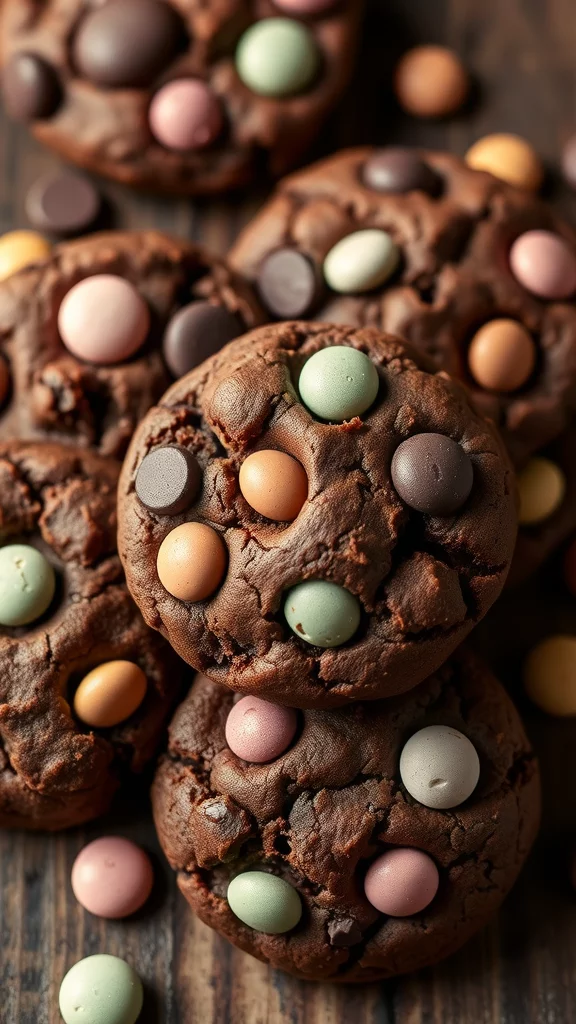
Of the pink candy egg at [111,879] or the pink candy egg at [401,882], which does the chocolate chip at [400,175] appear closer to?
the pink candy egg at [401,882]

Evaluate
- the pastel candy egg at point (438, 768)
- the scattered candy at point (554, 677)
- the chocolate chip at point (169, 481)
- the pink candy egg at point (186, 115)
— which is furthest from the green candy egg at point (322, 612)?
the pink candy egg at point (186, 115)

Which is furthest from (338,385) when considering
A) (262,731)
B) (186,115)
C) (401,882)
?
(186,115)

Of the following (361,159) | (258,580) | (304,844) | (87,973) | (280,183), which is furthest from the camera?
(280,183)

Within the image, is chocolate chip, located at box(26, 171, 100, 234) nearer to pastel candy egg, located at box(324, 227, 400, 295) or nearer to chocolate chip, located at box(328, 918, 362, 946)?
pastel candy egg, located at box(324, 227, 400, 295)

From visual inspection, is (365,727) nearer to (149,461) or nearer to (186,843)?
(186,843)

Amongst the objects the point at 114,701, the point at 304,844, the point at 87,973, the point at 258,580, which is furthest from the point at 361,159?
the point at 87,973

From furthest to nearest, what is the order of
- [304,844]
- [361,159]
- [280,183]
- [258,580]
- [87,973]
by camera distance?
[280,183]
[361,159]
[87,973]
[304,844]
[258,580]
